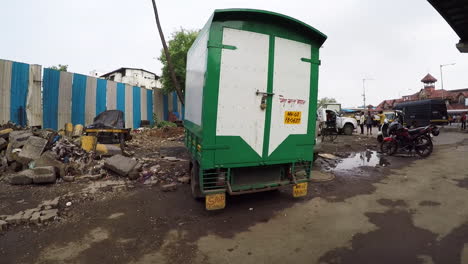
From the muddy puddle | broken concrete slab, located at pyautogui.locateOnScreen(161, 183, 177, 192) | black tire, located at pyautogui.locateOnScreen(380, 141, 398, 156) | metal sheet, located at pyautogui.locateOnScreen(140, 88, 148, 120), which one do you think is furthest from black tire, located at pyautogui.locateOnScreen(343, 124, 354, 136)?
broken concrete slab, located at pyautogui.locateOnScreen(161, 183, 177, 192)

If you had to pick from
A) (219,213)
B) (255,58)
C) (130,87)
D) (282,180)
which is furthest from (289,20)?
(130,87)

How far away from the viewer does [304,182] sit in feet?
14.3

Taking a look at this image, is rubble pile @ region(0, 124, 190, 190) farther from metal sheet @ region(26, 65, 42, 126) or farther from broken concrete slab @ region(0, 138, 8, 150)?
metal sheet @ region(26, 65, 42, 126)

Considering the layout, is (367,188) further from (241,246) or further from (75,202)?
(75,202)

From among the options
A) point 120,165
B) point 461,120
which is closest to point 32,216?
point 120,165

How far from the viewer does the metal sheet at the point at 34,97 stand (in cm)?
889

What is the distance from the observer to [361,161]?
8.55 metres

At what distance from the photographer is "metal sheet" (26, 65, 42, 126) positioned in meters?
8.89

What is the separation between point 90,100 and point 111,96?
54.4 inches

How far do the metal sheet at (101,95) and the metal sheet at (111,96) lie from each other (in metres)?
0.20

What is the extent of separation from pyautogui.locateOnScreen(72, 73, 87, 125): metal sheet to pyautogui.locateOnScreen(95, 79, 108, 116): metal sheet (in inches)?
27.9

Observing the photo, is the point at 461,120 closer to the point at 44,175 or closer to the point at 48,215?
the point at 48,215

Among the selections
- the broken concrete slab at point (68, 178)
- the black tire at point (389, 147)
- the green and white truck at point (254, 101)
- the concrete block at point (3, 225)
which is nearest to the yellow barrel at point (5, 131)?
the broken concrete slab at point (68, 178)

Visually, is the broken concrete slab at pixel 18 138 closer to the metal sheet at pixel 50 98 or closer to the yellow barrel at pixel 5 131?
the yellow barrel at pixel 5 131
